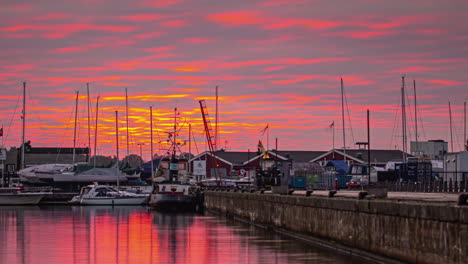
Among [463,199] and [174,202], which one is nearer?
[463,199]

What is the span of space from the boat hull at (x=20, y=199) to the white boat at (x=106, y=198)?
168 inches

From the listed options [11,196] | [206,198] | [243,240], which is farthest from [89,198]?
[243,240]

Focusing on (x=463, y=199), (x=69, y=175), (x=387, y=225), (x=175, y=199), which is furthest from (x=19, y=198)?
(x=463, y=199)

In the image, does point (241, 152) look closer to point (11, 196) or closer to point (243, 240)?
point (11, 196)

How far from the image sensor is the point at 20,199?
4026 inches

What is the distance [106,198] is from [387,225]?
7707 centimetres

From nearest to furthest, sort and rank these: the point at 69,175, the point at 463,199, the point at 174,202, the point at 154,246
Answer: the point at 463,199
the point at 154,246
the point at 174,202
the point at 69,175

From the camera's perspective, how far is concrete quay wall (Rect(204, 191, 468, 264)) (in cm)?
2109

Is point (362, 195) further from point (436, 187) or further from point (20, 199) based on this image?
point (20, 199)

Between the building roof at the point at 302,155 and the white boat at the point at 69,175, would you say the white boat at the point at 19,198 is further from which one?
the building roof at the point at 302,155

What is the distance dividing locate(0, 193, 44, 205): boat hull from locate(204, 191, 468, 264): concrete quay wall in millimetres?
61970

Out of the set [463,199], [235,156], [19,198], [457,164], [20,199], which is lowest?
[20,199]

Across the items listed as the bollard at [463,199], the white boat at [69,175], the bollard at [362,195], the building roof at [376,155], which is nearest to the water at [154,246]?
the bollard at [362,195]

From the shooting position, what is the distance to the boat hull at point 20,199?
102 meters
